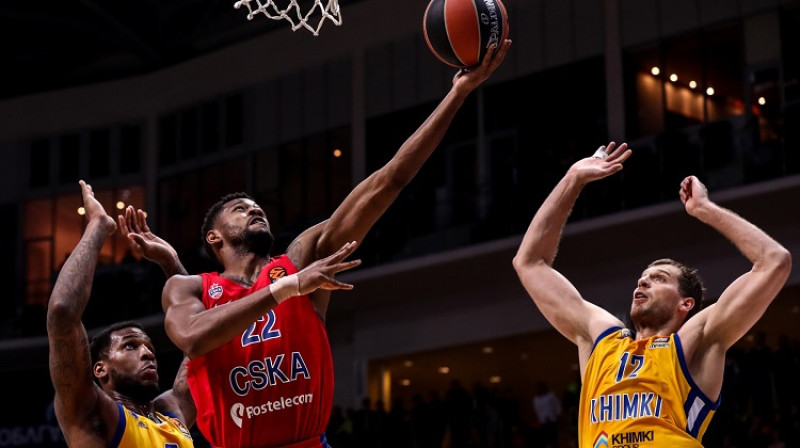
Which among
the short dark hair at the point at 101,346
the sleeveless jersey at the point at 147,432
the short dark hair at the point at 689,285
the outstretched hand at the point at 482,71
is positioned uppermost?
the outstretched hand at the point at 482,71

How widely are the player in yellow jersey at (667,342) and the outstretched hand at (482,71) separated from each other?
35.3 inches

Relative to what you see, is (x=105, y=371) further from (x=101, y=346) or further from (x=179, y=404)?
(x=179, y=404)

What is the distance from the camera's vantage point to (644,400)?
219 inches

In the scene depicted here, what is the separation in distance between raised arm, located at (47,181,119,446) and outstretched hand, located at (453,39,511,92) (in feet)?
5.95

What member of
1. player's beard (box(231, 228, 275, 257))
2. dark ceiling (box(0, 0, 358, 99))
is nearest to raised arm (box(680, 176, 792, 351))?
player's beard (box(231, 228, 275, 257))

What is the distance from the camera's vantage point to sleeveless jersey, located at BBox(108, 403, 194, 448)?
577cm

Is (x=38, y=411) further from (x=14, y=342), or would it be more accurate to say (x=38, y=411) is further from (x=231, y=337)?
(x=231, y=337)

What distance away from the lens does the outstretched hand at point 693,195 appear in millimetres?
6047

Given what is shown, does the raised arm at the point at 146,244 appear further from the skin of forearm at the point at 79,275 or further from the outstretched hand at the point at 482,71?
the outstretched hand at the point at 482,71

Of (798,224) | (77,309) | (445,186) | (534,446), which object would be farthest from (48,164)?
(77,309)

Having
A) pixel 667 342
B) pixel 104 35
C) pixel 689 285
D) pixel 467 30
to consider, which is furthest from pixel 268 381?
pixel 104 35

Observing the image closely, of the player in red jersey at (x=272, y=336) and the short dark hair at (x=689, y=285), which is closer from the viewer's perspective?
the player in red jersey at (x=272, y=336)

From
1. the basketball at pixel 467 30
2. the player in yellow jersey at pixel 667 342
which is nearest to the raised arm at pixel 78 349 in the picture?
the basketball at pixel 467 30

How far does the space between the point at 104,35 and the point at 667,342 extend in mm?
23583
